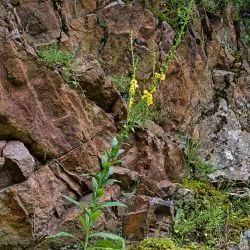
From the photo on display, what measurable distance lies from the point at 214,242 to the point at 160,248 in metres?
0.73

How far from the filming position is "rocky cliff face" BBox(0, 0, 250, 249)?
12.4 ft

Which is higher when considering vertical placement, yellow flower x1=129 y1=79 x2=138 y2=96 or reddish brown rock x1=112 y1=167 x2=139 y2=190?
yellow flower x1=129 y1=79 x2=138 y2=96

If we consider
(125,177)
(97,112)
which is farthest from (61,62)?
(125,177)

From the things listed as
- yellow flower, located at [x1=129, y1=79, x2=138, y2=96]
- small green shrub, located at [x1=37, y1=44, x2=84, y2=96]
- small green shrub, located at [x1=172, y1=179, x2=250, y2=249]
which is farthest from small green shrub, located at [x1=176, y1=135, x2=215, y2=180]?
yellow flower, located at [x1=129, y1=79, x2=138, y2=96]

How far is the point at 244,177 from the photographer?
17.8 ft

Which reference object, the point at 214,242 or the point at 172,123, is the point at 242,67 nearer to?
the point at 172,123

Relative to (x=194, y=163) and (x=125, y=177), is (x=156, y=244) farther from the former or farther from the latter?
(x=194, y=163)

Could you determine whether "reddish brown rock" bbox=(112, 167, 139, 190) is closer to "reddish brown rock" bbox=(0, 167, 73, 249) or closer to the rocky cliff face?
the rocky cliff face

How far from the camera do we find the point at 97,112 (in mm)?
4586

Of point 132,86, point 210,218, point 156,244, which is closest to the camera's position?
point 132,86

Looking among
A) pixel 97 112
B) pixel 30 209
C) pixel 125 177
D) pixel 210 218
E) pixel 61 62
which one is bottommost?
pixel 210 218

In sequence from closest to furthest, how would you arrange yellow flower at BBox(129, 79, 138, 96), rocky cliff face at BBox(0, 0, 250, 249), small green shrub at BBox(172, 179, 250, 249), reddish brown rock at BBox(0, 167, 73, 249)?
yellow flower at BBox(129, 79, 138, 96), reddish brown rock at BBox(0, 167, 73, 249), rocky cliff face at BBox(0, 0, 250, 249), small green shrub at BBox(172, 179, 250, 249)

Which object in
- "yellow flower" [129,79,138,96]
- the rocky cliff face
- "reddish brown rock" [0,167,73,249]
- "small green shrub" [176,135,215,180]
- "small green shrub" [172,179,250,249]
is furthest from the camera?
"small green shrub" [176,135,215,180]

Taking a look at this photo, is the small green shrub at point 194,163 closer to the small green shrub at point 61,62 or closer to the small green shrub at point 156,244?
the small green shrub at point 156,244
